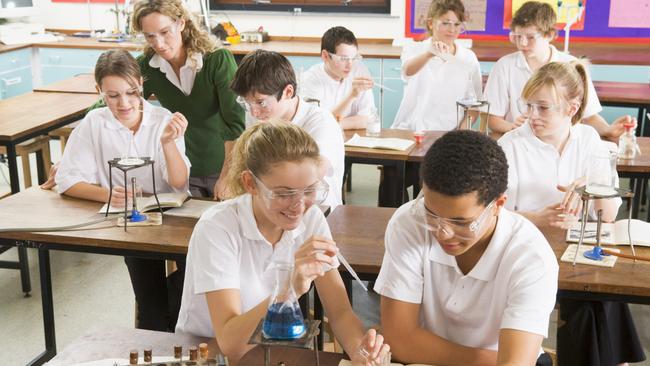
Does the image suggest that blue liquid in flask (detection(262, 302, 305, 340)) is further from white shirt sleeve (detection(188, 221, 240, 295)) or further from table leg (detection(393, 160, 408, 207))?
table leg (detection(393, 160, 408, 207))

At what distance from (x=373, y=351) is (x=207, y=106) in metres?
2.00

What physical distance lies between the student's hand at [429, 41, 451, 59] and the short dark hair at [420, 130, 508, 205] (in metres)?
2.62

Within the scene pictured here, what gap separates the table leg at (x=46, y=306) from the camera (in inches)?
113

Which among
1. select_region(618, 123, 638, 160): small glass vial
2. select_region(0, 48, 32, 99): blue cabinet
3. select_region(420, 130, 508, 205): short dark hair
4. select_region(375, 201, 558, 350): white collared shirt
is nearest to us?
select_region(420, 130, 508, 205): short dark hair

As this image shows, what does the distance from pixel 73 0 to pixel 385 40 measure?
9.09 feet

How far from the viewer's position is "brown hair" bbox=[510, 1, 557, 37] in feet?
12.8

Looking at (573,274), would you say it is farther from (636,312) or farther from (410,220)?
(636,312)

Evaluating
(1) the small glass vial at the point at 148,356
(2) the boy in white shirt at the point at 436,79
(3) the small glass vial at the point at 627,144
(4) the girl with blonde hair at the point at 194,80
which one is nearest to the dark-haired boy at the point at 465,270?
(1) the small glass vial at the point at 148,356

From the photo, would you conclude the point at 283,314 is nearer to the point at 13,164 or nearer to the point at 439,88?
the point at 13,164

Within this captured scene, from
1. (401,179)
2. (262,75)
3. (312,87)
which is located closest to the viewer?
(262,75)

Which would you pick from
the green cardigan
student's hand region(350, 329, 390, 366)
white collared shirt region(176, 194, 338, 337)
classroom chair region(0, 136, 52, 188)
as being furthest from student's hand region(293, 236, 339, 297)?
classroom chair region(0, 136, 52, 188)

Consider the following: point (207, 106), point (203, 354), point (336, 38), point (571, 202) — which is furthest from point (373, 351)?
point (336, 38)

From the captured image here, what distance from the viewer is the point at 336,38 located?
153 inches

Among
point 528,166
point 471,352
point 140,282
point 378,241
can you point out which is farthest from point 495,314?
point 140,282
